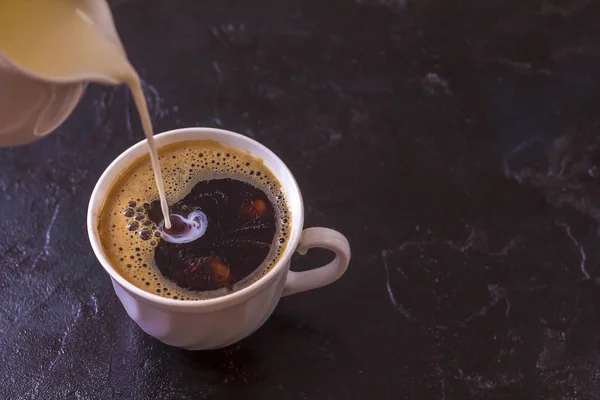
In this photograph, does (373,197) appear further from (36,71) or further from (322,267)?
(36,71)

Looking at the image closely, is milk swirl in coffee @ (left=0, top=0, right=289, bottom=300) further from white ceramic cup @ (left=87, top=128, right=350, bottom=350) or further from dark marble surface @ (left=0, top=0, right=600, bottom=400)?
dark marble surface @ (left=0, top=0, right=600, bottom=400)

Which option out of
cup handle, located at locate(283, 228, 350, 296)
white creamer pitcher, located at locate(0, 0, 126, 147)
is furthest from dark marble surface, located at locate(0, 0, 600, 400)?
white creamer pitcher, located at locate(0, 0, 126, 147)

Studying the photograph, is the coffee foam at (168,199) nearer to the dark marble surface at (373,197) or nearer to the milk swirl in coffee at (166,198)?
the milk swirl in coffee at (166,198)

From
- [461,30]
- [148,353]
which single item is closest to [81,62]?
[148,353]

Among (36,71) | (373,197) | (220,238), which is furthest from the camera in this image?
(373,197)

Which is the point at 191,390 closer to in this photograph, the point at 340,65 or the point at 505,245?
the point at 505,245

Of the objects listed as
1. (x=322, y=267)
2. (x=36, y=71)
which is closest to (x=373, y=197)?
(x=322, y=267)

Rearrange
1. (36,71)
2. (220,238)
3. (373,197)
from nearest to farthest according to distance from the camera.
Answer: (36,71) < (220,238) < (373,197)
